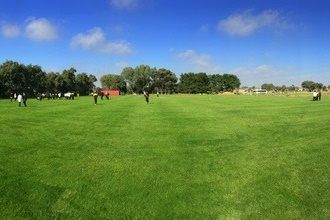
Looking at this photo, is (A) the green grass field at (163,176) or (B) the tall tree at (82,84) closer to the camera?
(A) the green grass field at (163,176)

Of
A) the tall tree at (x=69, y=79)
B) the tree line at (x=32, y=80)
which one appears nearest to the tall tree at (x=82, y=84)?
the tree line at (x=32, y=80)

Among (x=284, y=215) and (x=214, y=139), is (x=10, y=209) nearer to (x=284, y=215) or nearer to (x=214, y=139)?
(x=284, y=215)

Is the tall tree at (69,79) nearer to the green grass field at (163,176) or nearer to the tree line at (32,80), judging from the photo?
the tree line at (32,80)

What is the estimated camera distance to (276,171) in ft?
41.6

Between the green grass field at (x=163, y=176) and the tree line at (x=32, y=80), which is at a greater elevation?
the tree line at (x=32, y=80)

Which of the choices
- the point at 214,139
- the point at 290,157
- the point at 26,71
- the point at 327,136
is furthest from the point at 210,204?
the point at 26,71

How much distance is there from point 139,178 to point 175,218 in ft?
8.62

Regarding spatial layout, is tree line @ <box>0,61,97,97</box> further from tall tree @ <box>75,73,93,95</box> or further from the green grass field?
the green grass field

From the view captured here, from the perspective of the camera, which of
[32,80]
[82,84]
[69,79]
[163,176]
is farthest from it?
Result: [82,84]

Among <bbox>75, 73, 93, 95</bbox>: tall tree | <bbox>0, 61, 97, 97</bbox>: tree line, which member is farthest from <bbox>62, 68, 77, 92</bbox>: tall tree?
<bbox>75, 73, 93, 95</bbox>: tall tree

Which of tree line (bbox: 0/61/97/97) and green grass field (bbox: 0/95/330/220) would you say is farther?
tree line (bbox: 0/61/97/97)

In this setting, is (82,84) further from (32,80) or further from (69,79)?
(32,80)

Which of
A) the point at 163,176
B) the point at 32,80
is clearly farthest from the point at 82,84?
the point at 163,176

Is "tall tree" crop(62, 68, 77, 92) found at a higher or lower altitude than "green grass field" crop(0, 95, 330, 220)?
higher
